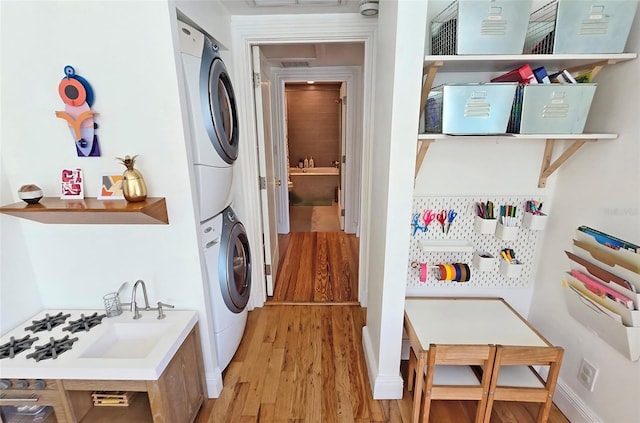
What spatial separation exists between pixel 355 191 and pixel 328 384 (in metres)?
2.69

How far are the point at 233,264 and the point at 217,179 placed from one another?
581mm

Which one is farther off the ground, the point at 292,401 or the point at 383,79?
the point at 383,79

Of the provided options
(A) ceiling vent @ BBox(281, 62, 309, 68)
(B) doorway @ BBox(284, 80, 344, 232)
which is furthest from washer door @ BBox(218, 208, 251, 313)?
(B) doorway @ BBox(284, 80, 344, 232)

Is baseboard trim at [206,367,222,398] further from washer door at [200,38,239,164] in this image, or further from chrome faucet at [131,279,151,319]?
washer door at [200,38,239,164]

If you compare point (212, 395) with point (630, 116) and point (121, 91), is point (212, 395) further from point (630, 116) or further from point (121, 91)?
point (630, 116)

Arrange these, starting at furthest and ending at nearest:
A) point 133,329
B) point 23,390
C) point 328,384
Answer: point 328,384 < point 133,329 < point 23,390

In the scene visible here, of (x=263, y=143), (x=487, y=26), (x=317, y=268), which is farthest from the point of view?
(x=317, y=268)

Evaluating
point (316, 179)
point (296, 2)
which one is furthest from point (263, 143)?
point (316, 179)

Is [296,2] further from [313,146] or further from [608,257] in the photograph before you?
[313,146]

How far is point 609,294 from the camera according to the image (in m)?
1.29

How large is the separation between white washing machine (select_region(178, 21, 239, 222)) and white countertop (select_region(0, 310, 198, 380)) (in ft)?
1.87

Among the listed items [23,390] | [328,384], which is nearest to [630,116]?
[328,384]

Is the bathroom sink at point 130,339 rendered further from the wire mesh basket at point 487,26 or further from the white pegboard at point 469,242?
the wire mesh basket at point 487,26

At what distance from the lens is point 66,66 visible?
135 cm
